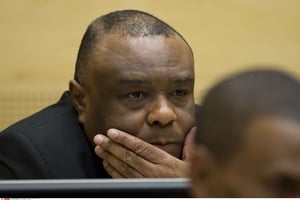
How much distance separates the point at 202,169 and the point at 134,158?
0.71 metres

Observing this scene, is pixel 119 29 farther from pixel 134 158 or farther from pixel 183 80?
pixel 134 158

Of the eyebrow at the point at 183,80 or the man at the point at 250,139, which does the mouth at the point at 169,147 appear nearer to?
the eyebrow at the point at 183,80

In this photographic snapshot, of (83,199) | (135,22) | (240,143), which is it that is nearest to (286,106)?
(240,143)

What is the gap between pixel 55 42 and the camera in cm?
279

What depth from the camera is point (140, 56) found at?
4.53ft

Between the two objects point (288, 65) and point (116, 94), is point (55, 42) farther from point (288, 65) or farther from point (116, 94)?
point (116, 94)

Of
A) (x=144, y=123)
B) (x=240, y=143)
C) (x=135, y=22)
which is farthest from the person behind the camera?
(x=135, y=22)

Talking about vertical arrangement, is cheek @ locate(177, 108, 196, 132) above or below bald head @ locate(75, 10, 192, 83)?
below

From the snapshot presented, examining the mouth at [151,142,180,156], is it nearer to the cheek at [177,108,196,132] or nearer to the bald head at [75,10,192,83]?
the cheek at [177,108,196,132]

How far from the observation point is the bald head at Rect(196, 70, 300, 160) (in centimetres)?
63

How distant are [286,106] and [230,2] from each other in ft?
7.45

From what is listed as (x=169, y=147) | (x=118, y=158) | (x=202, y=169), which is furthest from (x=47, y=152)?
(x=202, y=169)

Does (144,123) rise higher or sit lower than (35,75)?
higher

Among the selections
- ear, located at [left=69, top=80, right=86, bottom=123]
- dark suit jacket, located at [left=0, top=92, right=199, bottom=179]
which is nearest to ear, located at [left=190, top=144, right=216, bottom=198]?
dark suit jacket, located at [left=0, top=92, right=199, bottom=179]
